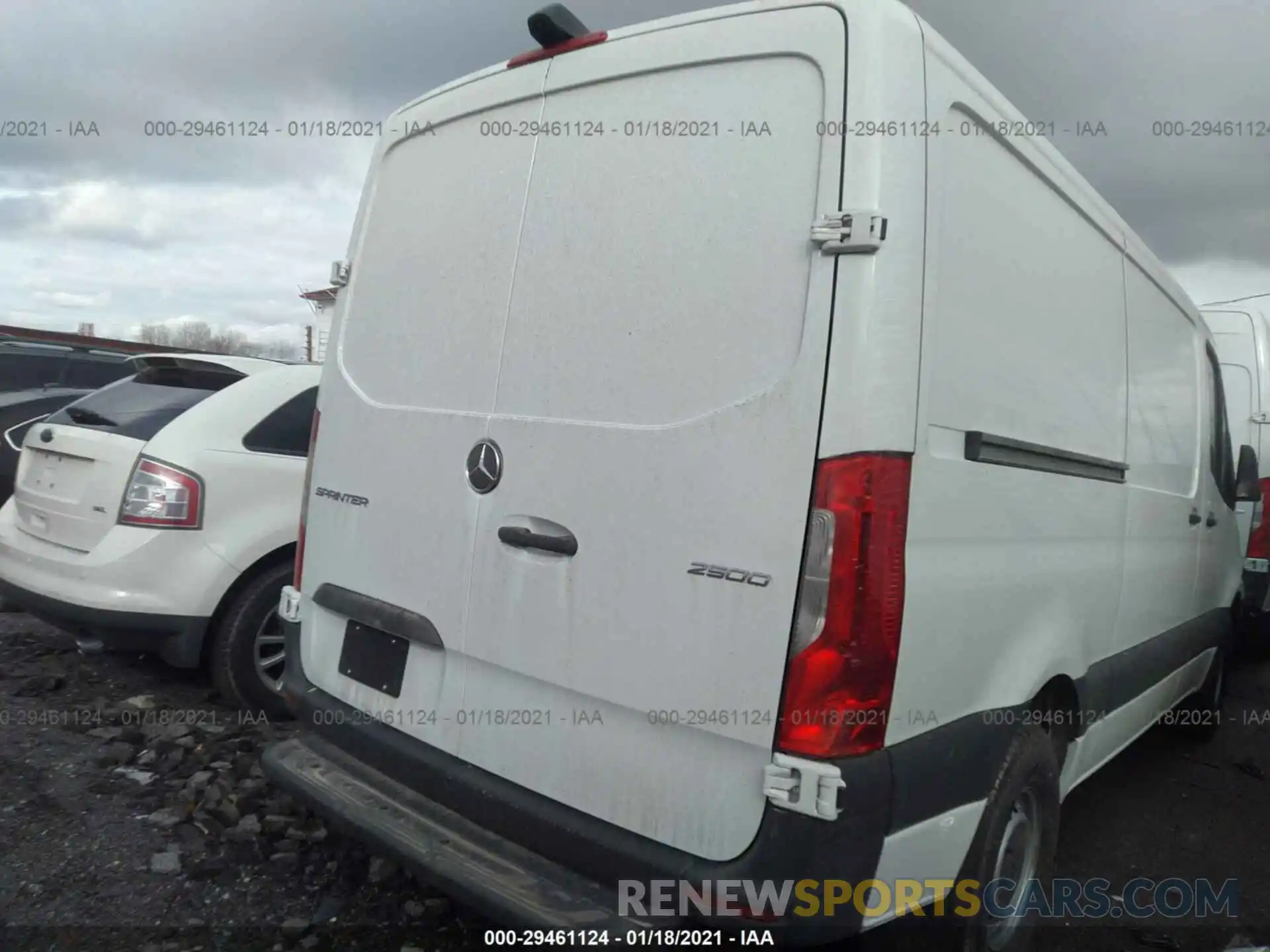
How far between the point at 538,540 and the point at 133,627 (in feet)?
7.94

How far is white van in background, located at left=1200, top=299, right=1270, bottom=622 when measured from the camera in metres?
6.38

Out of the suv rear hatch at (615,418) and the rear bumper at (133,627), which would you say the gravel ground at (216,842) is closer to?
the rear bumper at (133,627)

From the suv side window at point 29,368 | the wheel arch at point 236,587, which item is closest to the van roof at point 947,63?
the wheel arch at point 236,587

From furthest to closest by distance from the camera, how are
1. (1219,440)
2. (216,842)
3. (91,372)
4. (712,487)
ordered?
(91,372)
(1219,440)
(216,842)
(712,487)

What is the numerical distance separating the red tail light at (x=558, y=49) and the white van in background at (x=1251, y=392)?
5.66m

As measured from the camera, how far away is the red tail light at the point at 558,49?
2.44 meters

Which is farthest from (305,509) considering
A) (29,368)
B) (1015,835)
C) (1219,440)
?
(29,368)

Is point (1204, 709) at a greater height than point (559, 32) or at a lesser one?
lesser

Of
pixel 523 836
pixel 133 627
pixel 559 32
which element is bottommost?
pixel 523 836

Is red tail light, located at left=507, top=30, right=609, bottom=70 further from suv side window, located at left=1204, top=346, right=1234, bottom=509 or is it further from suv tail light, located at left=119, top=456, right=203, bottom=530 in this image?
suv side window, located at left=1204, top=346, right=1234, bottom=509

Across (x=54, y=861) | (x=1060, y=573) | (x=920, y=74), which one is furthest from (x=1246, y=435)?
(x=54, y=861)

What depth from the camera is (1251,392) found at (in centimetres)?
679

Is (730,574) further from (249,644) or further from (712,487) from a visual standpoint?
(249,644)

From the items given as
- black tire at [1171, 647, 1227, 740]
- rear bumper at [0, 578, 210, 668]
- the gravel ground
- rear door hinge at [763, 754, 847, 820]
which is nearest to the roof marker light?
rear door hinge at [763, 754, 847, 820]
